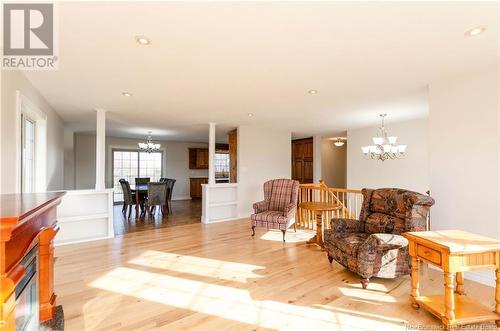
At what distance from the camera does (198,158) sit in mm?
10500

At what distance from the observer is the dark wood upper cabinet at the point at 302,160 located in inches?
336

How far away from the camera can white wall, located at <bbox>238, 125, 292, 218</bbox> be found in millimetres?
6629

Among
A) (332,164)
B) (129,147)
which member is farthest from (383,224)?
(129,147)

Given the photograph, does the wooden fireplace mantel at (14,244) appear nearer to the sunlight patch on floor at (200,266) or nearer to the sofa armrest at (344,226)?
the sunlight patch on floor at (200,266)

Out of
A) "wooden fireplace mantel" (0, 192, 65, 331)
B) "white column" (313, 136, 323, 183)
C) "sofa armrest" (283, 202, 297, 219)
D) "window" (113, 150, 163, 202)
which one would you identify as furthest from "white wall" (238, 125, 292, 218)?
"wooden fireplace mantel" (0, 192, 65, 331)

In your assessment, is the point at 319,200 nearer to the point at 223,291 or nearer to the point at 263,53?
the point at 223,291

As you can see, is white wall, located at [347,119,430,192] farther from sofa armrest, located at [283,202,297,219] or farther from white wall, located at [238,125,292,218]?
sofa armrest, located at [283,202,297,219]

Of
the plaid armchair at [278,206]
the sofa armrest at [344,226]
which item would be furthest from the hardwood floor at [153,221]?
the sofa armrest at [344,226]

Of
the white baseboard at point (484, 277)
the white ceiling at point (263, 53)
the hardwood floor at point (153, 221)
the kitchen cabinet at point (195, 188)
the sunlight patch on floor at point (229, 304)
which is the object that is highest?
the white ceiling at point (263, 53)

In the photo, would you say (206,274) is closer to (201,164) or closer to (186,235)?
(186,235)

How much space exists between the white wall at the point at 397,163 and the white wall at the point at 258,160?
6.16 ft

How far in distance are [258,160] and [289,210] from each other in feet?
8.53

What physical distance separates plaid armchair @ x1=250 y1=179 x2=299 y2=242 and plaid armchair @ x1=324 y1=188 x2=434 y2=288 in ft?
4.14

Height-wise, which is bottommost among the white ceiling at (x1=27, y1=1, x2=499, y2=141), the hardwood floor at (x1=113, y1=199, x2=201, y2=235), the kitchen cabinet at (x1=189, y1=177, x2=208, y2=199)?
the hardwood floor at (x1=113, y1=199, x2=201, y2=235)
